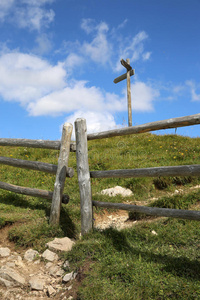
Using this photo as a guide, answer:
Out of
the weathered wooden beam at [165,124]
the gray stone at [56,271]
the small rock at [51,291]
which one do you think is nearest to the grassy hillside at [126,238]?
the gray stone at [56,271]

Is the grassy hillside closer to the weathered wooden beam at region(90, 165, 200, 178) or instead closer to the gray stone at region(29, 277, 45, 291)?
the gray stone at region(29, 277, 45, 291)

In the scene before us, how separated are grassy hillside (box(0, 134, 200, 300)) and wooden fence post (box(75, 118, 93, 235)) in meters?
0.27

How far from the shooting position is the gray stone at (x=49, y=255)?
13.9ft

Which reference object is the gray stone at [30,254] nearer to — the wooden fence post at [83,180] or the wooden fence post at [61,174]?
the wooden fence post at [61,174]

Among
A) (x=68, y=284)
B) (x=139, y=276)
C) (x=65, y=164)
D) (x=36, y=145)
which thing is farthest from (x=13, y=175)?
(x=139, y=276)

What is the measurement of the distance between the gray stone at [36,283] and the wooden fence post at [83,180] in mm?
1133

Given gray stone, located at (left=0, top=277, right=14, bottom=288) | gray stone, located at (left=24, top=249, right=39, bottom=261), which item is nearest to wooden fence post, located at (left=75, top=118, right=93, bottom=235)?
gray stone, located at (left=24, top=249, right=39, bottom=261)

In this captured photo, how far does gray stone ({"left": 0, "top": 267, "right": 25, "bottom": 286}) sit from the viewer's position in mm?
3732

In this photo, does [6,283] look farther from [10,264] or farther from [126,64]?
[126,64]

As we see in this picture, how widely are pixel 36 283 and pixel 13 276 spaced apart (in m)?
0.35

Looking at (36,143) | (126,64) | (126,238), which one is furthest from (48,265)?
(126,64)

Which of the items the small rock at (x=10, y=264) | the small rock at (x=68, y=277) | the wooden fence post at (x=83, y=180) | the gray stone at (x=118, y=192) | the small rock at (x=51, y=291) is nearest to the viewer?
the small rock at (x=51, y=291)

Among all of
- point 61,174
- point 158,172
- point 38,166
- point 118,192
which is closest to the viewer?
point 158,172

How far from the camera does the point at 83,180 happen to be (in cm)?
470
